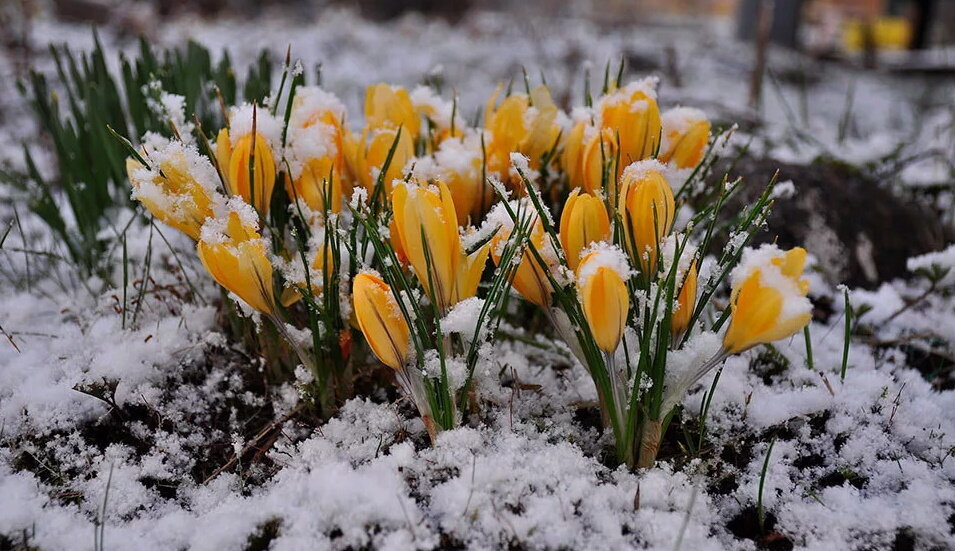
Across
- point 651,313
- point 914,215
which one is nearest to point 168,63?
point 651,313

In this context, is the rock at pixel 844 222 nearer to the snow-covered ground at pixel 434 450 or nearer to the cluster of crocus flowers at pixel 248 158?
the snow-covered ground at pixel 434 450

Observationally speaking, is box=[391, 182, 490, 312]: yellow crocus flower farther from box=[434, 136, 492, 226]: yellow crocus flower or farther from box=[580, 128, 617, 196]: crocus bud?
box=[580, 128, 617, 196]: crocus bud

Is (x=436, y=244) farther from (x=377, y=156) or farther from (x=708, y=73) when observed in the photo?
(x=708, y=73)

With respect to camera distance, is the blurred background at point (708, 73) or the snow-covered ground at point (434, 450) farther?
the blurred background at point (708, 73)

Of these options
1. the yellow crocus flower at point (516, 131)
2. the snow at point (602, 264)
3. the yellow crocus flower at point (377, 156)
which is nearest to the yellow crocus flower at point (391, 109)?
the yellow crocus flower at point (377, 156)

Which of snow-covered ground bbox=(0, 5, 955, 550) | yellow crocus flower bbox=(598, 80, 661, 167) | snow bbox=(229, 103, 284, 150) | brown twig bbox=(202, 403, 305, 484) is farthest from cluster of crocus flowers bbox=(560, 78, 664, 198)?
brown twig bbox=(202, 403, 305, 484)

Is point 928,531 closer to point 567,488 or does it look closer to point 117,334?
point 567,488
